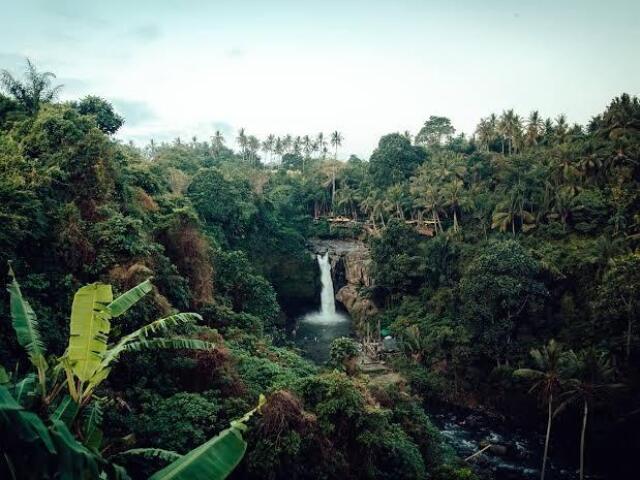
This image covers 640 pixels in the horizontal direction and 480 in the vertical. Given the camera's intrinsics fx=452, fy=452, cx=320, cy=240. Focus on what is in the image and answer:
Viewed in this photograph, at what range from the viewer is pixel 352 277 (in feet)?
148

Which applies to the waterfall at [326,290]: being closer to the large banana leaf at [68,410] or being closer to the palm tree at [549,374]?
the palm tree at [549,374]

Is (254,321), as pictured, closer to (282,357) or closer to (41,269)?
(282,357)

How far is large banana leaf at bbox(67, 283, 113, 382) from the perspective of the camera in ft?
20.5

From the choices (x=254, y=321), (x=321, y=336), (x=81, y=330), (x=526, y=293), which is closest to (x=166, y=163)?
(x=321, y=336)

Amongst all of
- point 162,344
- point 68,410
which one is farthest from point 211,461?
point 162,344

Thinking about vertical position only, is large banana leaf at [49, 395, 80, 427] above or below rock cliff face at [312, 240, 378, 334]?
above

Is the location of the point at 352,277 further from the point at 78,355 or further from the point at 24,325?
the point at 78,355

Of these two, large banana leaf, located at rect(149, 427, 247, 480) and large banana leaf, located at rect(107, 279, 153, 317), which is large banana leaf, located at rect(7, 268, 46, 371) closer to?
large banana leaf, located at rect(107, 279, 153, 317)

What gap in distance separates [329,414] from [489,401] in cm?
1738

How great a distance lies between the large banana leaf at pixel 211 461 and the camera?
5.45 metres

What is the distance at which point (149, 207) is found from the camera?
860 inches

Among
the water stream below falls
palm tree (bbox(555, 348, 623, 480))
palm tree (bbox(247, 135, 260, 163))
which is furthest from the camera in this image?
palm tree (bbox(247, 135, 260, 163))

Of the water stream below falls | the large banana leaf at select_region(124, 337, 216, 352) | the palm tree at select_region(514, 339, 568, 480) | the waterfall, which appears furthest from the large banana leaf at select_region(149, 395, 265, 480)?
the waterfall

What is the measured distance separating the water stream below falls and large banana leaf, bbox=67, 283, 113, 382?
27.3 meters
